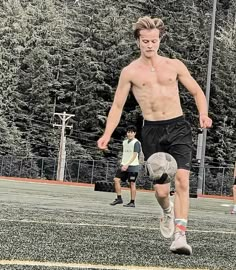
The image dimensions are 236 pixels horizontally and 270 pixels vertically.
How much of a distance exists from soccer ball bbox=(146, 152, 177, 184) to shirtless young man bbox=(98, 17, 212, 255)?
0.28ft

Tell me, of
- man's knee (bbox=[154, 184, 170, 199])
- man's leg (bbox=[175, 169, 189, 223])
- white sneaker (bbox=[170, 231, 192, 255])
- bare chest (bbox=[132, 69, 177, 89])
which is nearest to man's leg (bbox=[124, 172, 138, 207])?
man's knee (bbox=[154, 184, 170, 199])

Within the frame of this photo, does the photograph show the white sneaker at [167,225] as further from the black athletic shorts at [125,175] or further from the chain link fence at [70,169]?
the chain link fence at [70,169]

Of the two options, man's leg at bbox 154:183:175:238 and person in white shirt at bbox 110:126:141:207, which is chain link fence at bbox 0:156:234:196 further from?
man's leg at bbox 154:183:175:238

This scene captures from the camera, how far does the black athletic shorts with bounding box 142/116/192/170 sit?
5418mm

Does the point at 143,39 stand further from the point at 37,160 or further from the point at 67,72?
the point at 67,72

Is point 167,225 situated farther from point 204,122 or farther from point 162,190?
point 204,122

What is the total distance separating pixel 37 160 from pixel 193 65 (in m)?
18.1

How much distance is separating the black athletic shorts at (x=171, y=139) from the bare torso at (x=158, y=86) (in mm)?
67

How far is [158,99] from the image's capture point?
18.2ft

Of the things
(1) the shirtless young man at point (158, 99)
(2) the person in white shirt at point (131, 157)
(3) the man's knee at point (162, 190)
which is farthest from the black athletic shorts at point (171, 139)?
(2) the person in white shirt at point (131, 157)

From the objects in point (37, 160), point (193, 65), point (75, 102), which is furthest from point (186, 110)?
point (37, 160)

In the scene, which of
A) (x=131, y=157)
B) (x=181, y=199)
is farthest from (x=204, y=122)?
(x=131, y=157)

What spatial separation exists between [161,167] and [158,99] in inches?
25.9

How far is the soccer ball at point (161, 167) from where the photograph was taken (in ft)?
17.2
